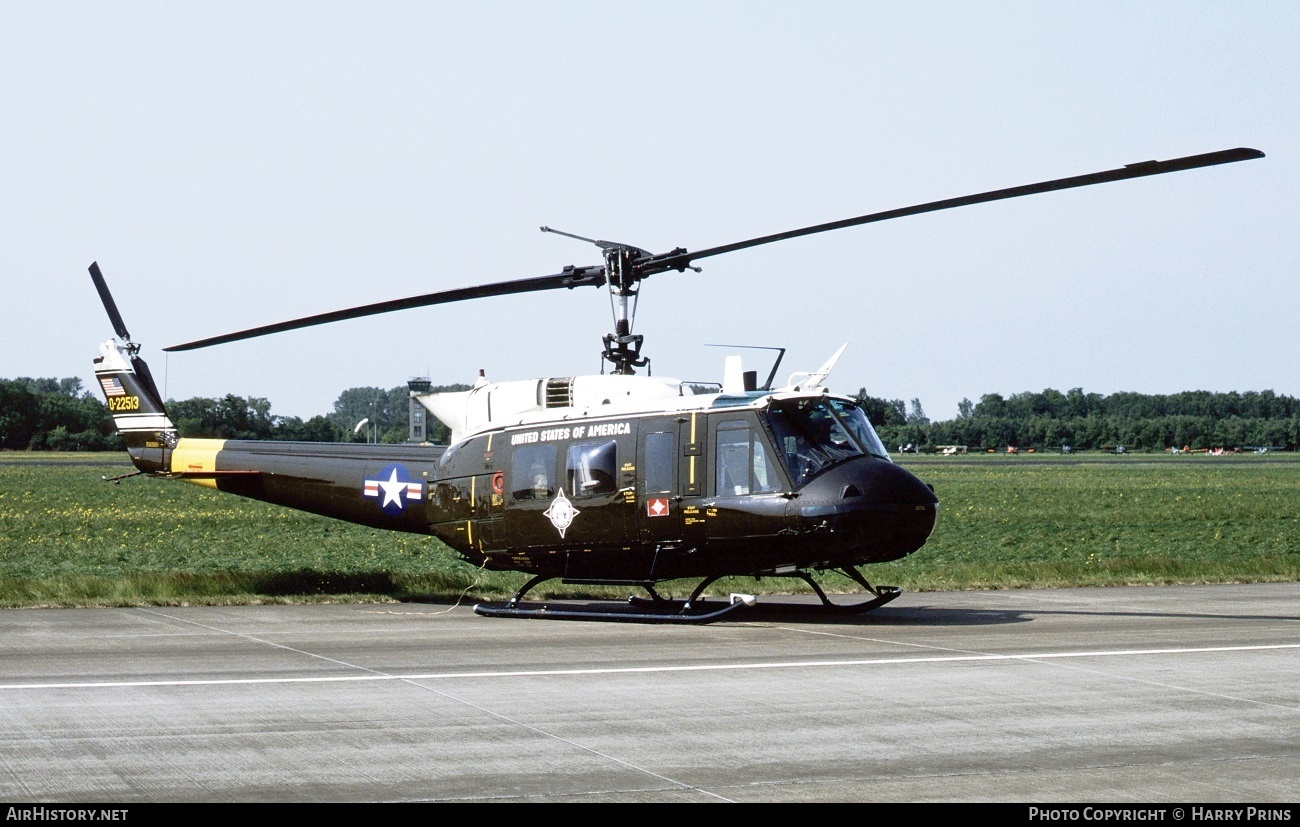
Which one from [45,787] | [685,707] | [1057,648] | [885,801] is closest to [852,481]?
[1057,648]

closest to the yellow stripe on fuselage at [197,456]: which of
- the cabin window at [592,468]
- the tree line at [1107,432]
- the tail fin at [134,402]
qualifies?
the tail fin at [134,402]

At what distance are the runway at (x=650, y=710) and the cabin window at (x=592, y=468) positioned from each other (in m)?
1.60

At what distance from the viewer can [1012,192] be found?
38.0 ft

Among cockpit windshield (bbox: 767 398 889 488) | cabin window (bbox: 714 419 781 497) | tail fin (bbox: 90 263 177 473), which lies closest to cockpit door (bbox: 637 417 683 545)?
cabin window (bbox: 714 419 781 497)

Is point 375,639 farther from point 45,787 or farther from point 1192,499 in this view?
point 1192,499

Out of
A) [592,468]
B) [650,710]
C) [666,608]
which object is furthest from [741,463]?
[650,710]

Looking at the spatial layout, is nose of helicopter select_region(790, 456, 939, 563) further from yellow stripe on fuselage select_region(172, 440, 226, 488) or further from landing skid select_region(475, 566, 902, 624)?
yellow stripe on fuselage select_region(172, 440, 226, 488)

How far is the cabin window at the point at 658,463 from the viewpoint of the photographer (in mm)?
14969

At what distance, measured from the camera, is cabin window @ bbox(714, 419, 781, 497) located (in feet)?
47.2

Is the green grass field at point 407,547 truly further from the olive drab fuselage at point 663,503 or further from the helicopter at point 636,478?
the olive drab fuselage at point 663,503

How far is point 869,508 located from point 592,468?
3416mm

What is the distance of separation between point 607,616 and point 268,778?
26.8ft
